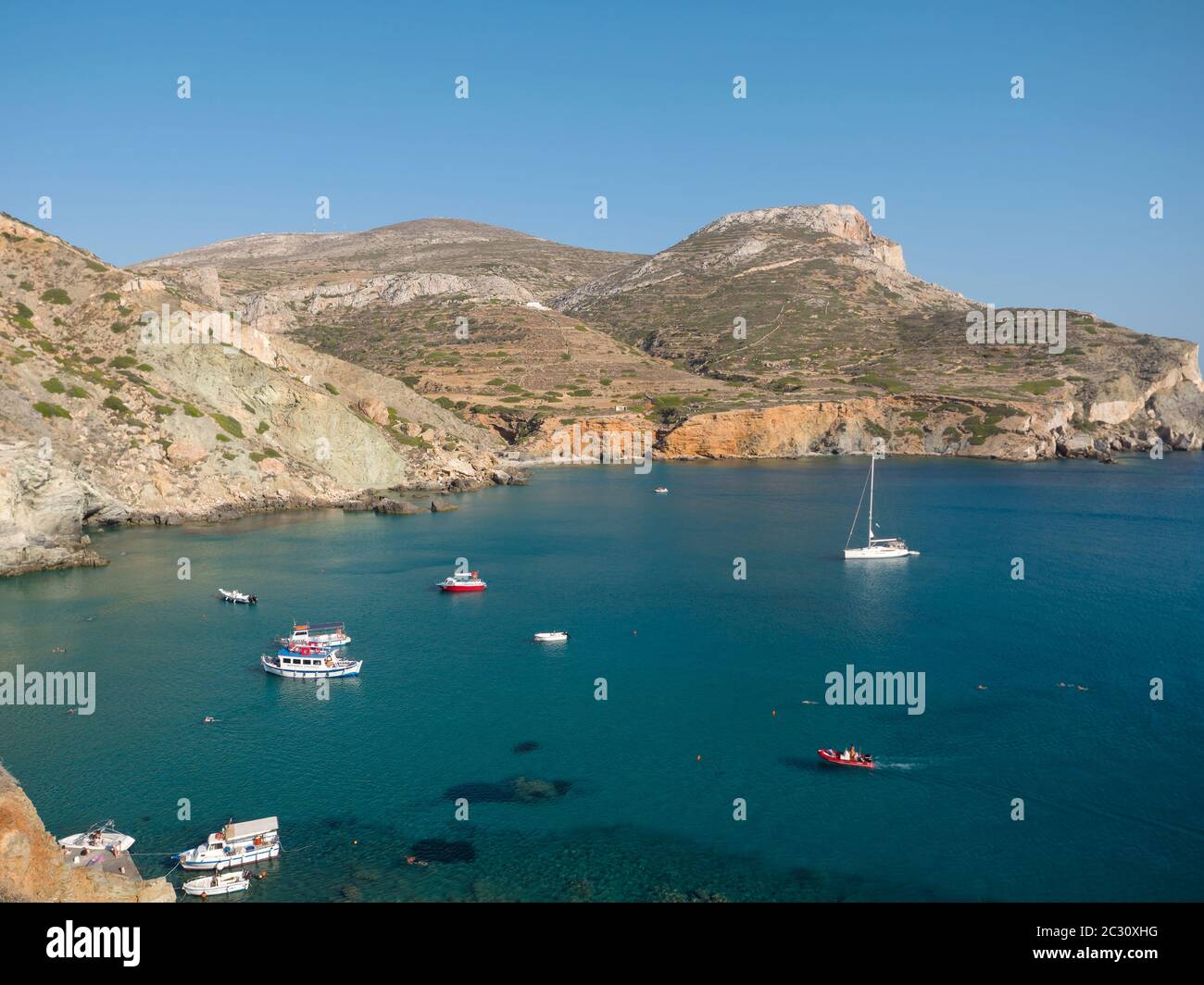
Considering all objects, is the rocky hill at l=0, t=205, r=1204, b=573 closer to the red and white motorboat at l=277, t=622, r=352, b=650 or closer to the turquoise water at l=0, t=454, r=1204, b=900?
the turquoise water at l=0, t=454, r=1204, b=900

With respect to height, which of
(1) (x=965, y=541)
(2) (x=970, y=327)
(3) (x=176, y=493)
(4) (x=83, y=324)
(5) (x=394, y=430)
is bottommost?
(1) (x=965, y=541)

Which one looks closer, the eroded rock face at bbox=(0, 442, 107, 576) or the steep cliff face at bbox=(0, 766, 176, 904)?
the steep cliff face at bbox=(0, 766, 176, 904)

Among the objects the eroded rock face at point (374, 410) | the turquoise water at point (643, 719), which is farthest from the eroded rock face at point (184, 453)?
the eroded rock face at point (374, 410)

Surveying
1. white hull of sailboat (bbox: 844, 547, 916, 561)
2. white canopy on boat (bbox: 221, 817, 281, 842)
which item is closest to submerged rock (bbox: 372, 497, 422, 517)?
white hull of sailboat (bbox: 844, 547, 916, 561)

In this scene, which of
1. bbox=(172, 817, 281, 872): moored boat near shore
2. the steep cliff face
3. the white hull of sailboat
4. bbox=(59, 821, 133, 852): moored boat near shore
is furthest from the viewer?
the white hull of sailboat

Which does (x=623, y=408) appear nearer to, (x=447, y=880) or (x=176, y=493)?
(x=176, y=493)

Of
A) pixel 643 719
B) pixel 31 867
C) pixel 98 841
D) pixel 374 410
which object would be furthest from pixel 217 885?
pixel 374 410

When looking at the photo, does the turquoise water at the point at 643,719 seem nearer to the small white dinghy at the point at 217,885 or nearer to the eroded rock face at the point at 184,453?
the small white dinghy at the point at 217,885
